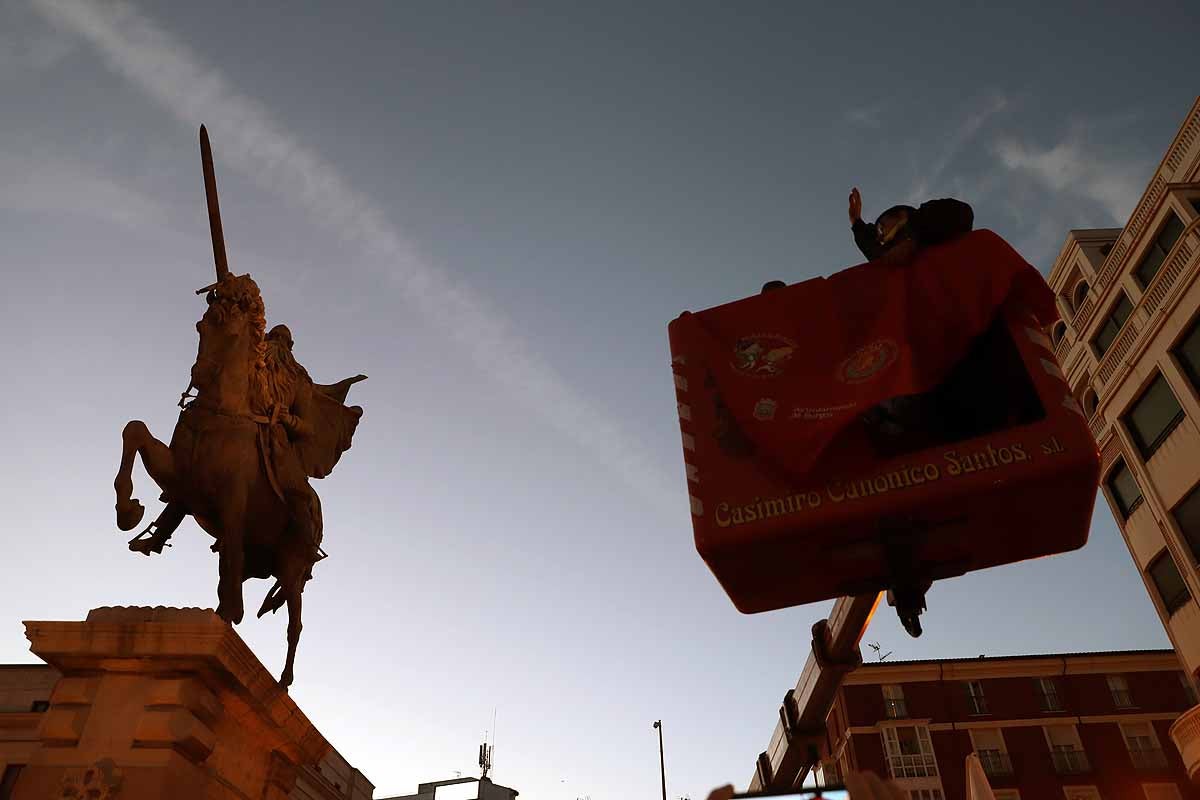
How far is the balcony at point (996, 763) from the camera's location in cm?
3988

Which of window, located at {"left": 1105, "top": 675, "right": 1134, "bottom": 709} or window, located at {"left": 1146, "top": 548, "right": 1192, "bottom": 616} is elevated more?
window, located at {"left": 1105, "top": 675, "right": 1134, "bottom": 709}

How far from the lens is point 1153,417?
2294 cm

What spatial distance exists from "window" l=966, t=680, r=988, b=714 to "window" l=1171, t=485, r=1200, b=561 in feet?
79.1

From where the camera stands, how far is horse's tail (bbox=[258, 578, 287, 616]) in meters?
8.08

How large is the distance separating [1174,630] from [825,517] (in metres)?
25.0

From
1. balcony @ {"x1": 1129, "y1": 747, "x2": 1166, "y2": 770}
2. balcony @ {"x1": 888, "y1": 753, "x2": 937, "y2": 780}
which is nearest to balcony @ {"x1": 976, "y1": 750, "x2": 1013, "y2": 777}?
balcony @ {"x1": 888, "y1": 753, "x2": 937, "y2": 780}

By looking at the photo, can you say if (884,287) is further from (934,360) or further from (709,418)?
(709,418)

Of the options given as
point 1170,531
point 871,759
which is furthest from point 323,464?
point 871,759

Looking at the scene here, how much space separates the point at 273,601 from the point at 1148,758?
4575 cm

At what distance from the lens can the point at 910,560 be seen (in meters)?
2.59

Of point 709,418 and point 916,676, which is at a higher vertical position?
point 916,676

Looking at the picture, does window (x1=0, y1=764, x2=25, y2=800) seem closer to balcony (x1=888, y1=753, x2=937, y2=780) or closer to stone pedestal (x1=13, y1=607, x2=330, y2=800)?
stone pedestal (x1=13, y1=607, x2=330, y2=800)

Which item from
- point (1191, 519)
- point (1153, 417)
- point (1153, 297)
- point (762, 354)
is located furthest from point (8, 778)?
point (1153, 297)

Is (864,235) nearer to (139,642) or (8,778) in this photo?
(139,642)
